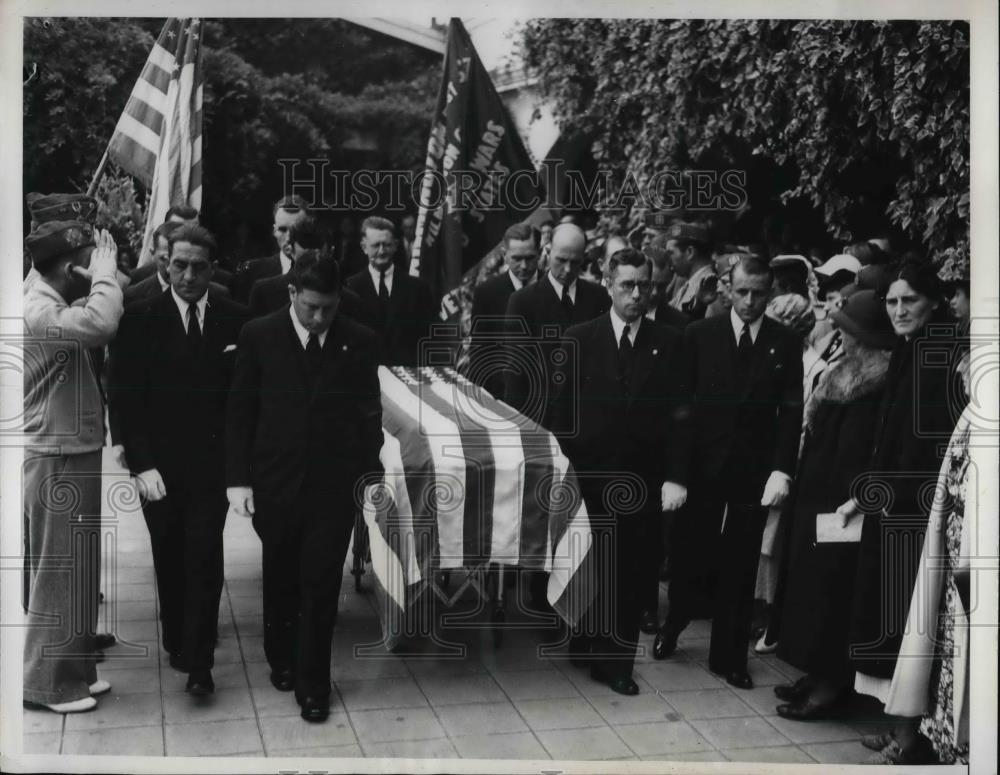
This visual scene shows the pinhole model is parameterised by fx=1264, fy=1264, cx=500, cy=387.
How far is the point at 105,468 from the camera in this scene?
4789mm

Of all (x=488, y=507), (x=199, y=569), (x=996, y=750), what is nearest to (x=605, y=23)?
(x=488, y=507)

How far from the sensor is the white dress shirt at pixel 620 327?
4.78 meters

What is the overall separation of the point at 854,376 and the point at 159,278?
103 inches

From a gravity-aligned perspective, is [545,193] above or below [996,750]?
above

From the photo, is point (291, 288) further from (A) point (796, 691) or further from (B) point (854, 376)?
(A) point (796, 691)

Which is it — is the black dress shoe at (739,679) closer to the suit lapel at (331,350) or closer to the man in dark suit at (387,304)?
the man in dark suit at (387,304)

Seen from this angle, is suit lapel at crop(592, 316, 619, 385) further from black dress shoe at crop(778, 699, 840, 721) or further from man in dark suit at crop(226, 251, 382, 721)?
black dress shoe at crop(778, 699, 840, 721)

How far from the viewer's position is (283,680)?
4.75m

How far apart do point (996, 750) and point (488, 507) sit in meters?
2.07

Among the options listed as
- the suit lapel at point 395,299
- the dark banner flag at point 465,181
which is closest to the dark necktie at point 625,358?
the dark banner flag at point 465,181

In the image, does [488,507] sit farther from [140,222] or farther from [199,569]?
[140,222]

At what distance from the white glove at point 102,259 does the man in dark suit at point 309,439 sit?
0.56 m

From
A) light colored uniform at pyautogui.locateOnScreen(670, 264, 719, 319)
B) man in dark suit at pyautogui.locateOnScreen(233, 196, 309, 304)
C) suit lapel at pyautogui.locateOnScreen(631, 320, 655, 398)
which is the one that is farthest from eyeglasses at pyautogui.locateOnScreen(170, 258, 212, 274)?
light colored uniform at pyautogui.locateOnScreen(670, 264, 719, 319)

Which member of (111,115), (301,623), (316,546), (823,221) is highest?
(111,115)
